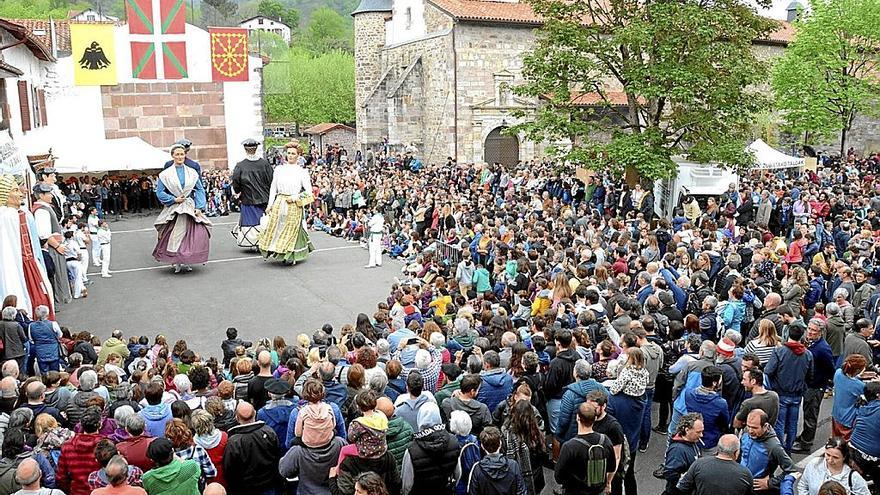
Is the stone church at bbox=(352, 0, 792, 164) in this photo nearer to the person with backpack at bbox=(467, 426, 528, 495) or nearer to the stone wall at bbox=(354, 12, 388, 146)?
the stone wall at bbox=(354, 12, 388, 146)

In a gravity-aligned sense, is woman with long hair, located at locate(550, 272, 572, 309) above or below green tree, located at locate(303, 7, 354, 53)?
below

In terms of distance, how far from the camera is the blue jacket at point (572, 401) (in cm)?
625

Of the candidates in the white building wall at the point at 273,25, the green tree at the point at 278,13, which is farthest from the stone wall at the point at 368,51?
the green tree at the point at 278,13

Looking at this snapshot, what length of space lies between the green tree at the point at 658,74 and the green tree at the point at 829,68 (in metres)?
16.1

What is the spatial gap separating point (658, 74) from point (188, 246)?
10319 millimetres

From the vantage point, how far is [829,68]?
32.9m

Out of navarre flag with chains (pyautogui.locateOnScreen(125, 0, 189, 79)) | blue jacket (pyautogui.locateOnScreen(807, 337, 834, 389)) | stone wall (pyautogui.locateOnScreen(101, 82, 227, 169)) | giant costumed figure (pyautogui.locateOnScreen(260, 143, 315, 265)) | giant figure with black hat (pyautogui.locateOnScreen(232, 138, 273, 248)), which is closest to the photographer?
blue jacket (pyautogui.locateOnScreen(807, 337, 834, 389))

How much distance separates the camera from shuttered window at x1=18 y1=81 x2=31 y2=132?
63.4 ft

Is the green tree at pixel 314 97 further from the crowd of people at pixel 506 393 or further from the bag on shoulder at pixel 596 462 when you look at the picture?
the bag on shoulder at pixel 596 462

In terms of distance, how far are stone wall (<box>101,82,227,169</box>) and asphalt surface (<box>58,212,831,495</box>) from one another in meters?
11.4

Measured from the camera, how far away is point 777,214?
1691 cm

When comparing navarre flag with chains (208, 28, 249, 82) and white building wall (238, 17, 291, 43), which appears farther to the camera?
white building wall (238, 17, 291, 43)

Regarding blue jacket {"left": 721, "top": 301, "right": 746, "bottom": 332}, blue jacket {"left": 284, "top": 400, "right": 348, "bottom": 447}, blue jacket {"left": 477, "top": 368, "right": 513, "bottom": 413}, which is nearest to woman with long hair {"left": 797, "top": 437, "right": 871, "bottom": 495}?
blue jacket {"left": 477, "top": 368, "right": 513, "bottom": 413}

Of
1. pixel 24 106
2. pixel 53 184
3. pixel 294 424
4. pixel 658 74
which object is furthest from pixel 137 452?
pixel 24 106
